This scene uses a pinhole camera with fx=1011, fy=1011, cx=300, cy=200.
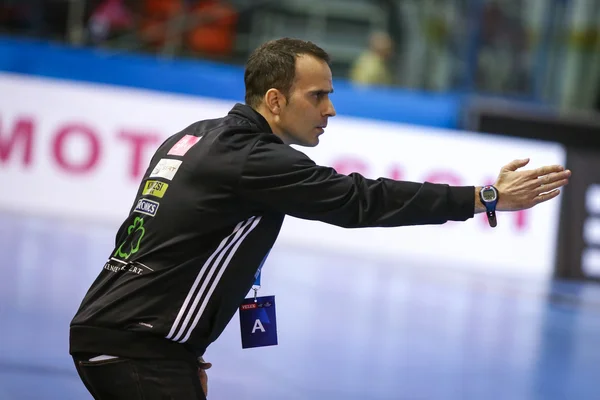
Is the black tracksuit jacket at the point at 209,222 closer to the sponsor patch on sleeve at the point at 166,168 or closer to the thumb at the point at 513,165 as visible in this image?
the sponsor patch on sleeve at the point at 166,168

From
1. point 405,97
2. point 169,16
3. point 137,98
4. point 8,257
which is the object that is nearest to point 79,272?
point 8,257

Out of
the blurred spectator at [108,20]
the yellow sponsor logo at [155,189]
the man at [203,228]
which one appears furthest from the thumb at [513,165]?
the blurred spectator at [108,20]

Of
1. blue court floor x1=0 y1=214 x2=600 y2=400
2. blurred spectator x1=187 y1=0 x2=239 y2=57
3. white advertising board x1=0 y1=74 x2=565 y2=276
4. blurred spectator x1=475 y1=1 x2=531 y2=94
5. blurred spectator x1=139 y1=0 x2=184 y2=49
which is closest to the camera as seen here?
blue court floor x1=0 y1=214 x2=600 y2=400

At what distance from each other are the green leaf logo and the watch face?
1.03 m

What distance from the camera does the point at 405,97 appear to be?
44.8 ft

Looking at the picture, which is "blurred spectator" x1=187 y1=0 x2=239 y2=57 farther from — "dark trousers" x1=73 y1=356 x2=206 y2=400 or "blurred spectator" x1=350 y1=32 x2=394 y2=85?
"dark trousers" x1=73 y1=356 x2=206 y2=400

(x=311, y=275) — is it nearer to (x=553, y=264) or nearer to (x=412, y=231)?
(x=412, y=231)

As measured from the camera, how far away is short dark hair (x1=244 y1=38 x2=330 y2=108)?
3172 millimetres

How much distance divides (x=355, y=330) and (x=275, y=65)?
508 cm

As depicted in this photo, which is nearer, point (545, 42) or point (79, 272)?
point (79, 272)

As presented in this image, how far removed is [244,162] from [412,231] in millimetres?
10015

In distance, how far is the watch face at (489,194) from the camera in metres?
3.06

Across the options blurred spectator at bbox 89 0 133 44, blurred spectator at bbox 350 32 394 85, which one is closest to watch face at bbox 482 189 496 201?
blurred spectator at bbox 350 32 394 85

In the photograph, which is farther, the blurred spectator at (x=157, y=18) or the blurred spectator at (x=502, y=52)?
the blurred spectator at (x=157, y=18)
